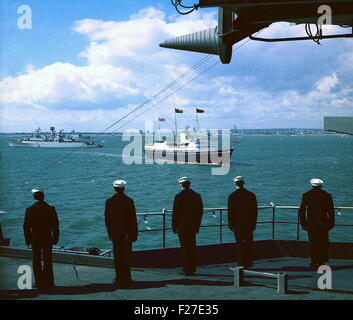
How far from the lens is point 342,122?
750cm

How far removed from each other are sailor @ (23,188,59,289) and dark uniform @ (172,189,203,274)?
2.13 metres

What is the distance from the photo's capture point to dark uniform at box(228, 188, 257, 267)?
8.28m

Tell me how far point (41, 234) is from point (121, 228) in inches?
49.9

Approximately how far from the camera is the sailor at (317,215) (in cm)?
826

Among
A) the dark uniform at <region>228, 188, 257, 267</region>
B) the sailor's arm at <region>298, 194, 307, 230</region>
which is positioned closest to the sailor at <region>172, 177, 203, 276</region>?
the dark uniform at <region>228, 188, 257, 267</region>

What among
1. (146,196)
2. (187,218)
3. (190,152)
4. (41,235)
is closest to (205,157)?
(190,152)

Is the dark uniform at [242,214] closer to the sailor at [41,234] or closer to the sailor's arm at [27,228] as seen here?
the sailor at [41,234]

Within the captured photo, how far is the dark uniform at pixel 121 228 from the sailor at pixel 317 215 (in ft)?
10.3

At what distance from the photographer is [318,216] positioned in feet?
27.4

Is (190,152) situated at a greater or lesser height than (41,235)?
lesser

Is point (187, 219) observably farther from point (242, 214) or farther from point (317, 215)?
point (317, 215)

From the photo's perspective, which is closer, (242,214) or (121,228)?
(121,228)

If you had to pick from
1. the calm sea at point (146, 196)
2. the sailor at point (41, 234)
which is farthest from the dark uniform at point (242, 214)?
the calm sea at point (146, 196)
